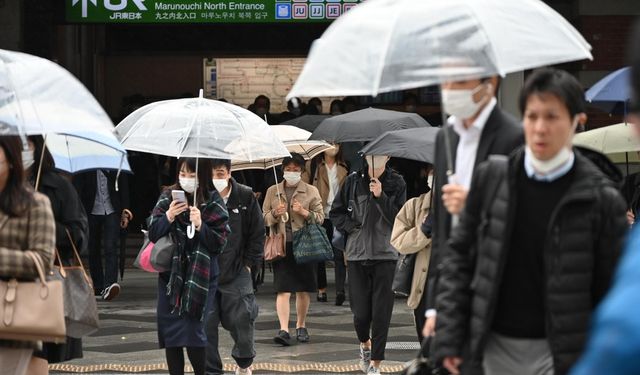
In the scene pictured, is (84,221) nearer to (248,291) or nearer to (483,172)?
(248,291)

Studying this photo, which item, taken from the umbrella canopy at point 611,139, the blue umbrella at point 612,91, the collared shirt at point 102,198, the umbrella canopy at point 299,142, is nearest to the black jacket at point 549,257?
the blue umbrella at point 612,91

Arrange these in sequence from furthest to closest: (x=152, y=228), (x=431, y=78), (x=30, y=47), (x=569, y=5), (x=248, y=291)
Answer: (x=569, y=5), (x=30, y=47), (x=248, y=291), (x=152, y=228), (x=431, y=78)

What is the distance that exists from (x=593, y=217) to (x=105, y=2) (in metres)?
14.0

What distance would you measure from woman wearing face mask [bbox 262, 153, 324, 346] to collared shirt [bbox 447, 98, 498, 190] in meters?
7.00

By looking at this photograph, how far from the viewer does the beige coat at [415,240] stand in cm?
896

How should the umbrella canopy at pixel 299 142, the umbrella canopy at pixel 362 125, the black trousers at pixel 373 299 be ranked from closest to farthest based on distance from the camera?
the black trousers at pixel 373 299 < the umbrella canopy at pixel 362 125 < the umbrella canopy at pixel 299 142

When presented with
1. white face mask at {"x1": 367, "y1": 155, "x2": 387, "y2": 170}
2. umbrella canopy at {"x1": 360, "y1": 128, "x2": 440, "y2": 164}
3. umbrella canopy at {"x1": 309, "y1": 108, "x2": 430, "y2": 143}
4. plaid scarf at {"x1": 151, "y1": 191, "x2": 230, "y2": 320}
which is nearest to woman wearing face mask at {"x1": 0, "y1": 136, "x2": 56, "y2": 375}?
plaid scarf at {"x1": 151, "y1": 191, "x2": 230, "y2": 320}

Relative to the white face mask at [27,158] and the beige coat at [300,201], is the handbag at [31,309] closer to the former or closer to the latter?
the white face mask at [27,158]

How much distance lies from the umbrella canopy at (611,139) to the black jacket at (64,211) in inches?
156

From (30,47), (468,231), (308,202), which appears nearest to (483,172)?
(468,231)

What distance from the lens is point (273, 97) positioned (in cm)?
2247

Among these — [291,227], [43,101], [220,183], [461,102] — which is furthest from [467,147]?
[291,227]

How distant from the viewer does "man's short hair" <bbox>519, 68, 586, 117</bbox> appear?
4438mm

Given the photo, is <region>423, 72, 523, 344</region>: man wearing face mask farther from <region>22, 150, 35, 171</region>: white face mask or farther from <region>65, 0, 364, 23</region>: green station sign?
<region>65, 0, 364, 23</region>: green station sign
